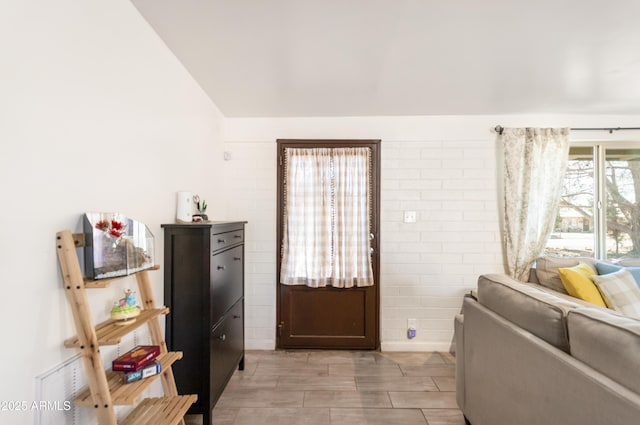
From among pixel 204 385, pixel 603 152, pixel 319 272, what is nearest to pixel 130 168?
pixel 204 385

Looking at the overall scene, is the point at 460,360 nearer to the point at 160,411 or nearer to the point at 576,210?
the point at 160,411

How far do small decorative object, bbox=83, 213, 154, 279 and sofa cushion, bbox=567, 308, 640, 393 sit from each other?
1869mm

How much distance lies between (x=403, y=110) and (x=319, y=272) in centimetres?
185

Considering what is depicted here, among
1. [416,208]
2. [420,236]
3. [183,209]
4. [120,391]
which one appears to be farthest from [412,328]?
[120,391]

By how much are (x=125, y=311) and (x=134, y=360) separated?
220 mm

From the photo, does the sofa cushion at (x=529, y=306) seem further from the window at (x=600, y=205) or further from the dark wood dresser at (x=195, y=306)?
the window at (x=600, y=205)

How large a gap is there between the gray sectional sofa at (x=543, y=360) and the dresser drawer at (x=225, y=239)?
1.66m

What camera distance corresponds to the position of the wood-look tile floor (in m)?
2.01

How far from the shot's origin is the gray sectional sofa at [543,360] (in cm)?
94

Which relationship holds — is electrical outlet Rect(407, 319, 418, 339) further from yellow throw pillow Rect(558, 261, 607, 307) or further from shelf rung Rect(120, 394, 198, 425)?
shelf rung Rect(120, 394, 198, 425)

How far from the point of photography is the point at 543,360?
3.89ft

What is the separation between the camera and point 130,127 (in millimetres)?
1539

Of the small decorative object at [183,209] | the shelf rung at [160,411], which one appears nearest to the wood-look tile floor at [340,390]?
the shelf rung at [160,411]

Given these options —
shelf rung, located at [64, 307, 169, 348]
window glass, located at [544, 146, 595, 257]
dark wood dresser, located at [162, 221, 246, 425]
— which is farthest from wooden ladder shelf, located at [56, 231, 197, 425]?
window glass, located at [544, 146, 595, 257]
